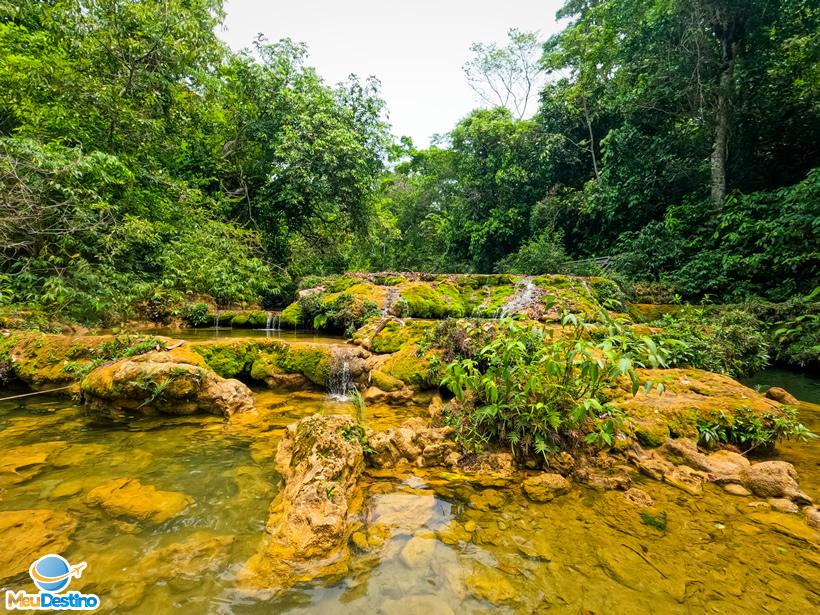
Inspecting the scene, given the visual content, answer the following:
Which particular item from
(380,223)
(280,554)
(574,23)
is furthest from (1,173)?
(574,23)

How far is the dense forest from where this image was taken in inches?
281

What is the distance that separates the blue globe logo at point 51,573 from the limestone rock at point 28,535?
0.06 m

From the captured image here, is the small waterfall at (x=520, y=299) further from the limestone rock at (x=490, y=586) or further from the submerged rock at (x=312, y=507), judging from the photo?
the limestone rock at (x=490, y=586)

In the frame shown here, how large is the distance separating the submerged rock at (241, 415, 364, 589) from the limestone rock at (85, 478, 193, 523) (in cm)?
71

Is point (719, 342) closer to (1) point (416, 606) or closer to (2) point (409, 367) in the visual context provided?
(2) point (409, 367)

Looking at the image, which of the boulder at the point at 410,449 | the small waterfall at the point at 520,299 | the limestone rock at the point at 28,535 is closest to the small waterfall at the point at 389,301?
the small waterfall at the point at 520,299

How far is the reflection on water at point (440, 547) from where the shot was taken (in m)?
1.79

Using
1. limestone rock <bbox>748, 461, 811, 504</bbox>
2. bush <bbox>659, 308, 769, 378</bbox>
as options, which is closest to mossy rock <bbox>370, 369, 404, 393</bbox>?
limestone rock <bbox>748, 461, 811, 504</bbox>

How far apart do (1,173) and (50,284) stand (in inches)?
70.3

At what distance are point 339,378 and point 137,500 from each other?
9.47 feet

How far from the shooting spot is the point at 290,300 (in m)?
14.0

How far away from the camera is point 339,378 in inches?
207

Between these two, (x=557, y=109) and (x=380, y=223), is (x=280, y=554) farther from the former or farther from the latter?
(x=557, y=109)

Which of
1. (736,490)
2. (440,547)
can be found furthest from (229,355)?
(736,490)
